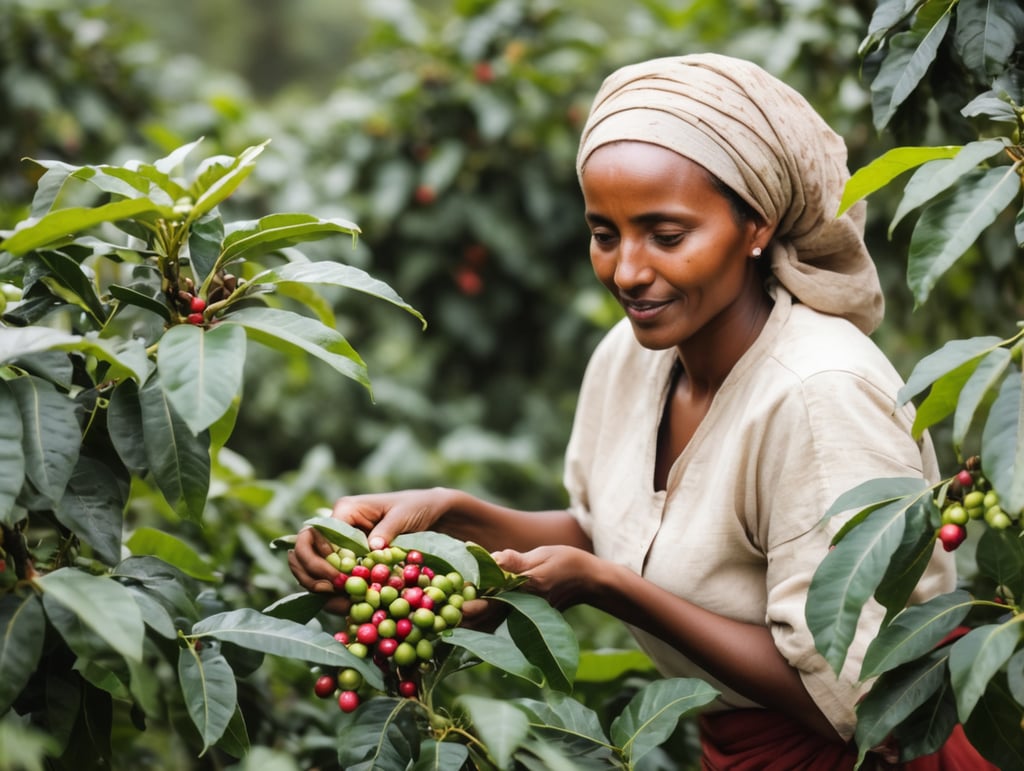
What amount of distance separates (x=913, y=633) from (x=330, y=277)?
950mm

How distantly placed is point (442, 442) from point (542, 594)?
3.24m

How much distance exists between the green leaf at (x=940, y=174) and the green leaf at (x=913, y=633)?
0.53 metres

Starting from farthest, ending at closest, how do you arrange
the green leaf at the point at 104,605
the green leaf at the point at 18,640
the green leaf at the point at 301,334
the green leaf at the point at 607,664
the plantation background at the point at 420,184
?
the plantation background at the point at 420,184 < the green leaf at the point at 607,664 < the green leaf at the point at 301,334 < the green leaf at the point at 18,640 < the green leaf at the point at 104,605

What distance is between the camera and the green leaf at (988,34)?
70.0 inches

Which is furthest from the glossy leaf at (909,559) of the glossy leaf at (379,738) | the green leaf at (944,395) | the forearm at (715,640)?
the glossy leaf at (379,738)

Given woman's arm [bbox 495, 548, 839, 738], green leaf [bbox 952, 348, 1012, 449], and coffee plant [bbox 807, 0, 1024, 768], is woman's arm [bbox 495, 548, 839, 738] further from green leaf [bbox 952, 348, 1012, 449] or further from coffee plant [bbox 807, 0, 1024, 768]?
green leaf [bbox 952, 348, 1012, 449]

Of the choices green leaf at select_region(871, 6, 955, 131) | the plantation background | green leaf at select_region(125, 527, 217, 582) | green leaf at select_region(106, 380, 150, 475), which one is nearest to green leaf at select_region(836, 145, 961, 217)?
green leaf at select_region(871, 6, 955, 131)

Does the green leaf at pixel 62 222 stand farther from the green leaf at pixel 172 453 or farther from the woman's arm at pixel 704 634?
the woman's arm at pixel 704 634

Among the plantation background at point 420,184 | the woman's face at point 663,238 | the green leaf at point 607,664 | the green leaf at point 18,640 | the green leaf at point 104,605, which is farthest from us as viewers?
the plantation background at point 420,184

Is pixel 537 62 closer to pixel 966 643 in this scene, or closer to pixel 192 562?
pixel 192 562

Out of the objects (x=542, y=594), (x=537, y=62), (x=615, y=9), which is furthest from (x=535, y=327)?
(x=615, y=9)

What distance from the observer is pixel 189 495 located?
155cm

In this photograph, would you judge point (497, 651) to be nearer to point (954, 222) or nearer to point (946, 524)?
point (946, 524)

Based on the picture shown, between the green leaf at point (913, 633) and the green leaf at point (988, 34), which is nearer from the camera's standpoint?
the green leaf at point (913, 633)
